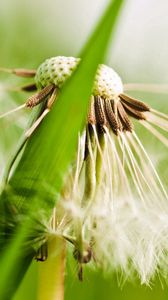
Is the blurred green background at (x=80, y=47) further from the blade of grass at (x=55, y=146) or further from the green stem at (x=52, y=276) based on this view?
the blade of grass at (x=55, y=146)

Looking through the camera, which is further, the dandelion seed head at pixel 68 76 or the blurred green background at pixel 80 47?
the blurred green background at pixel 80 47

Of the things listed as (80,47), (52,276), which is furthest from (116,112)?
(80,47)

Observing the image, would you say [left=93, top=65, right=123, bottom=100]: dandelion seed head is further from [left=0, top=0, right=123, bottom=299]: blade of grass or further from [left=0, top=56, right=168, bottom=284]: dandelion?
[left=0, top=0, right=123, bottom=299]: blade of grass

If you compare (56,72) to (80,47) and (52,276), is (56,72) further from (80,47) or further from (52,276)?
(80,47)

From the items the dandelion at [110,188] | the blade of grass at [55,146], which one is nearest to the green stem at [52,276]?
the dandelion at [110,188]

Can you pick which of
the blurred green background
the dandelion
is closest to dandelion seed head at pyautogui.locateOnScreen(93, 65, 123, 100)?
the dandelion

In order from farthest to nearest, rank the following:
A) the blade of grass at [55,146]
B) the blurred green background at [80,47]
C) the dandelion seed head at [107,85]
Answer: the blurred green background at [80,47] → the dandelion seed head at [107,85] → the blade of grass at [55,146]

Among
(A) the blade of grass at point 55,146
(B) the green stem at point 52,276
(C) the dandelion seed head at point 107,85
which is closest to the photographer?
(A) the blade of grass at point 55,146
